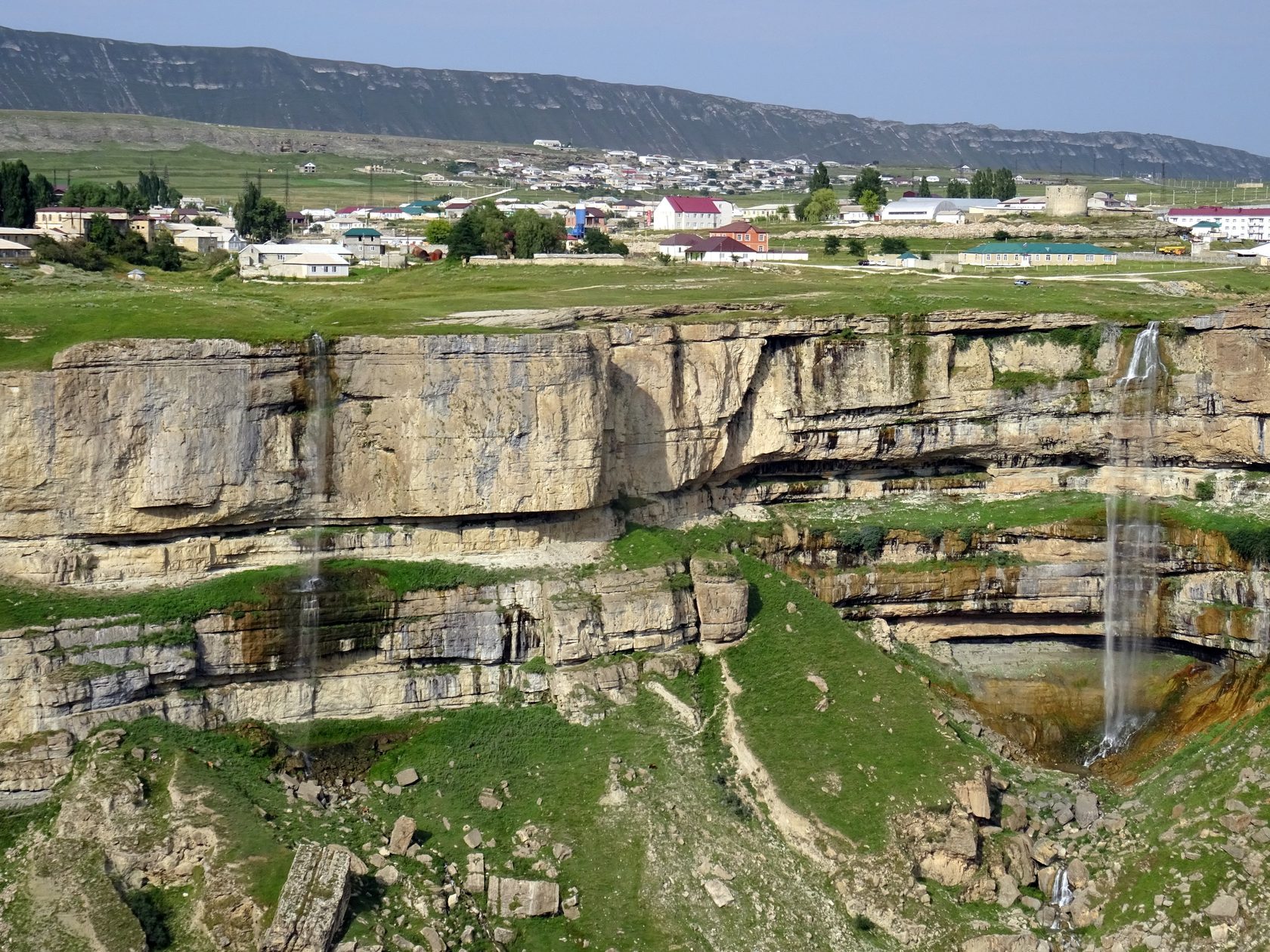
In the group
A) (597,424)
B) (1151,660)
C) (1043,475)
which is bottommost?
(1151,660)

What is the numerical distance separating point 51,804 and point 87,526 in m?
6.10

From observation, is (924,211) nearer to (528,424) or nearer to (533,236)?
(533,236)

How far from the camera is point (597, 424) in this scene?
37094 millimetres

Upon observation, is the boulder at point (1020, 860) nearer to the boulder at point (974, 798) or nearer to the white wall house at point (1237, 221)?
the boulder at point (974, 798)

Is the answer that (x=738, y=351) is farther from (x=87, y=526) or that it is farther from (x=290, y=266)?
(x=290, y=266)

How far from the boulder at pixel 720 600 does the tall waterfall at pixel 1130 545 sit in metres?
10.3

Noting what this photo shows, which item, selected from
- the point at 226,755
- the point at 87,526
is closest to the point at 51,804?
the point at 226,755

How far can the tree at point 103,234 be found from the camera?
196 ft

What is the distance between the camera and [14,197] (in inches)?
2518

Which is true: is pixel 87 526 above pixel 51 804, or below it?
above

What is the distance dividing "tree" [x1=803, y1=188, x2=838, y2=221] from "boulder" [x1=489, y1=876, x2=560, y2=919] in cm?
7655

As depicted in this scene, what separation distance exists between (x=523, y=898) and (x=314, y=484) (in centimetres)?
1093

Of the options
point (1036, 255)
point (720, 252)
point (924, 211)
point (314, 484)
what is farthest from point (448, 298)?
point (924, 211)

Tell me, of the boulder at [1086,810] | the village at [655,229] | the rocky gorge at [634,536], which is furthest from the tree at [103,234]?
the boulder at [1086,810]
